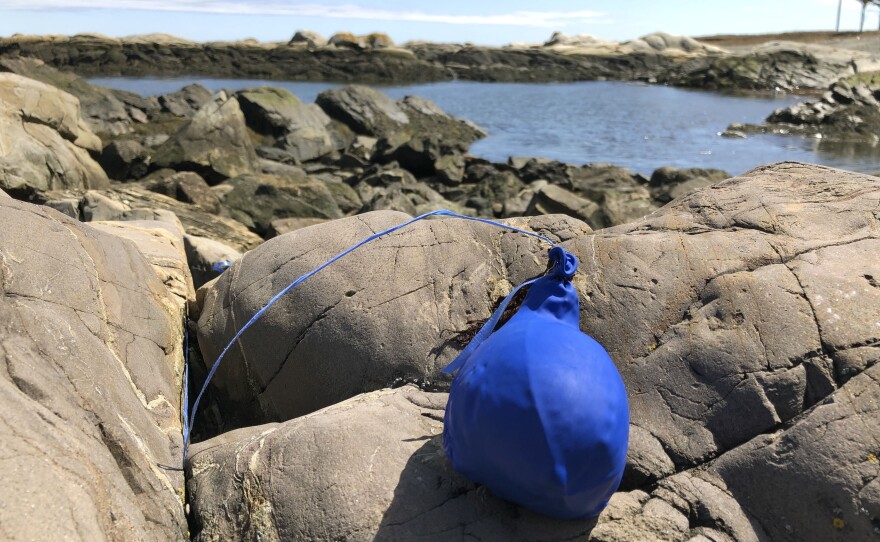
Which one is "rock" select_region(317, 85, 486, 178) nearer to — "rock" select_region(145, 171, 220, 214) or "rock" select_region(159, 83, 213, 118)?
"rock" select_region(159, 83, 213, 118)

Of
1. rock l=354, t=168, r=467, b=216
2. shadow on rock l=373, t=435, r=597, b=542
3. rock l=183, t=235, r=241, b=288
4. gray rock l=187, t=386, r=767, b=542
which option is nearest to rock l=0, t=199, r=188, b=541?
gray rock l=187, t=386, r=767, b=542

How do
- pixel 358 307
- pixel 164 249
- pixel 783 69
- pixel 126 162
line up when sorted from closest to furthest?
pixel 358 307
pixel 164 249
pixel 126 162
pixel 783 69

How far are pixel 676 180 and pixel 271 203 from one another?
8.41 m

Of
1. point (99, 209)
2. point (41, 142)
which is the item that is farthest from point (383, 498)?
point (41, 142)

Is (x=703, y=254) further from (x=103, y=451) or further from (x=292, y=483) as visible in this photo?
(x=103, y=451)

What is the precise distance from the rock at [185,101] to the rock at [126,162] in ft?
31.5

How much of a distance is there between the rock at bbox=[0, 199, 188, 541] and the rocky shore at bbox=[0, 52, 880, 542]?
0.01 meters

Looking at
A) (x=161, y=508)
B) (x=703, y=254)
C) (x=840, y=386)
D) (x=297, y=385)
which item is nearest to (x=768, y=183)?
(x=703, y=254)

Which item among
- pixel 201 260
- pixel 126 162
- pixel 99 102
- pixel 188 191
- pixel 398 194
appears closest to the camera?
pixel 201 260

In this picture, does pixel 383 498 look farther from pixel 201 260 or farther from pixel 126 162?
pixel 126 162

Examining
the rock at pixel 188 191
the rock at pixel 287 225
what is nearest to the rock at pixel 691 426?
the rock at pixel 287 225

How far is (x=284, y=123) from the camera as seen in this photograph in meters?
20.6

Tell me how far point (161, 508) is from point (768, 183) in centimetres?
357

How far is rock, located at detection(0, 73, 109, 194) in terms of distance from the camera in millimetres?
11141
